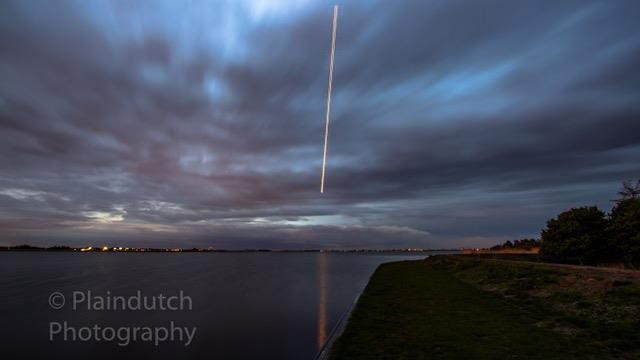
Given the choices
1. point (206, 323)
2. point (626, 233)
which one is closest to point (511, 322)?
point (206, 323)

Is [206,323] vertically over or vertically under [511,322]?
under

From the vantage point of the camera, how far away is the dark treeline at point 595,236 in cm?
3747

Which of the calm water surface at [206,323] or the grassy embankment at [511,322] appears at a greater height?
the grassy embankment at [511,322]

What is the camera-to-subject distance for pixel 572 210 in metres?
44.9

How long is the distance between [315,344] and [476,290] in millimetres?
19142

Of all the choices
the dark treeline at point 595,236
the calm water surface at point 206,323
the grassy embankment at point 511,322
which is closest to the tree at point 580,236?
the dark treeline at point 595,236

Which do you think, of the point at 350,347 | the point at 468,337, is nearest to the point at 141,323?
the point at 350,347

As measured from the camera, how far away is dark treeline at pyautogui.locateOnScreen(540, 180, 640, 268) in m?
37.5

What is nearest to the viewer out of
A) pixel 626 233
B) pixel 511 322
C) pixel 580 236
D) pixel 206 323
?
pixel 511 322

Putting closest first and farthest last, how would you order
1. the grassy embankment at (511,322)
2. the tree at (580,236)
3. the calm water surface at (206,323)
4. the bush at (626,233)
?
the grassy embankment at (511,322)
the calm water surface at (206,323)
the bush at (626,233)
the tree at (580,236)

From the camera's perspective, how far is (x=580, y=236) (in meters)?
42.8

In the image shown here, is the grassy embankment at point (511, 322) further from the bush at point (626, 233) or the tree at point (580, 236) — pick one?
the tree at point (580, 236)

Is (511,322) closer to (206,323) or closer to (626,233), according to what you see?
(206,323)

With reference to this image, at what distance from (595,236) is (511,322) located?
101ft
